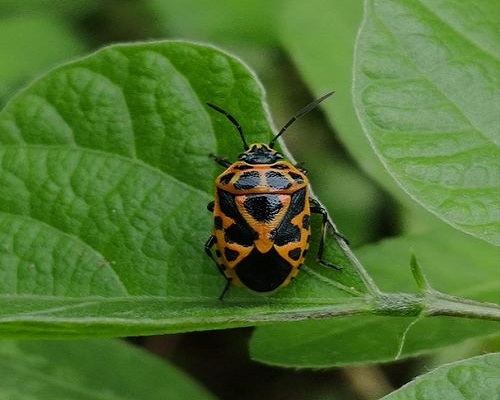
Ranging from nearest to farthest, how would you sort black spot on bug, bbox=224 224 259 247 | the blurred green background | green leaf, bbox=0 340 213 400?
black spot on bug, bbox=224 224 259 247 < green leaf, bbox=0 340 213 400 < the blurred green background

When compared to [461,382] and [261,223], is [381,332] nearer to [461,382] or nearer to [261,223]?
[261,223]

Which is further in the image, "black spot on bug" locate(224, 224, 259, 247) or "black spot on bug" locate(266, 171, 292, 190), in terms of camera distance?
"black spot on bug" locate(266, 171, 292, 190)

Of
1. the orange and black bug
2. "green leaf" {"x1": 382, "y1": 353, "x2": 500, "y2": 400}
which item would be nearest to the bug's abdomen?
the orange and black bug

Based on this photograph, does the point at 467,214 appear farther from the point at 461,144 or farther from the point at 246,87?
the point at 246,87

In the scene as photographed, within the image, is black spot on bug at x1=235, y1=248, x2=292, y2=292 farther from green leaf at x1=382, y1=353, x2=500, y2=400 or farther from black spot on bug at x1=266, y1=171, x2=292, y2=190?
green leaf at x1=382, y1=353, x2=500, y2=400

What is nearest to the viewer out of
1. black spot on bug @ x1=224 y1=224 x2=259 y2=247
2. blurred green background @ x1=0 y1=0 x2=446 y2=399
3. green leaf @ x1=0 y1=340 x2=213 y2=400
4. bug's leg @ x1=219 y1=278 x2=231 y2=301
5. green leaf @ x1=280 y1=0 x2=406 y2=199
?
bug's leg @ x1=219 y1=278 x2=231 y2=301

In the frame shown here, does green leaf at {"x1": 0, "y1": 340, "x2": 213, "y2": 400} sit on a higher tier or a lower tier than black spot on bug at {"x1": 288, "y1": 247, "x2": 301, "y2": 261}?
lower

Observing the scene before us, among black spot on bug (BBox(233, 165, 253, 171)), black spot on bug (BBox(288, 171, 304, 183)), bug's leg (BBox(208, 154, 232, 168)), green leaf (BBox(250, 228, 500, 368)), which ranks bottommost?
green leaf (BBox(250, 228, 500, 368))

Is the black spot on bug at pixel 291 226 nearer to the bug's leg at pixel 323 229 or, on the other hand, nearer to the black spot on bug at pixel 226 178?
the bug's leg at pixel 323 229
